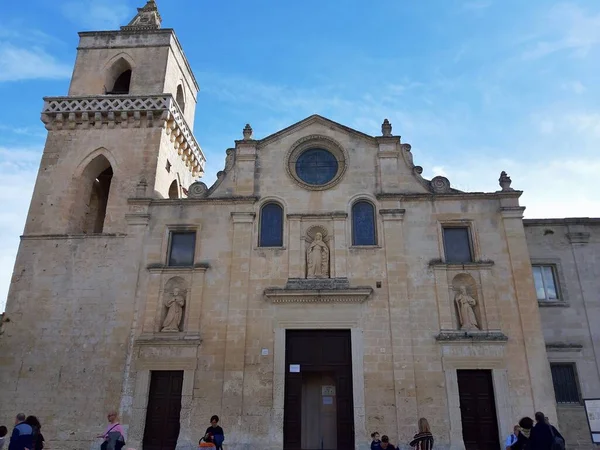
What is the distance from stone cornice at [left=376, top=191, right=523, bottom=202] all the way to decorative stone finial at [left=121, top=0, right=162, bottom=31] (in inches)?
594

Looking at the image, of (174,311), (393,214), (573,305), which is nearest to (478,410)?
(573,305)

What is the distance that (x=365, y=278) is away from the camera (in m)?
17.2

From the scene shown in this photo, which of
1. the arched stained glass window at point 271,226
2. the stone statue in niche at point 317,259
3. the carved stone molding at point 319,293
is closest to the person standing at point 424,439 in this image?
the carved stone molding at point 319,293

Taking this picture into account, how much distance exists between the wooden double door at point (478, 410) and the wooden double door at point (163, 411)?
9.09 meters

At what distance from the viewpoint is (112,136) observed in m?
21.2

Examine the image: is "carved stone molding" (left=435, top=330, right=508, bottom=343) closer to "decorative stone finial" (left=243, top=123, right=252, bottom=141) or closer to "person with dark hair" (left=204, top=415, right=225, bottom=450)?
"person with dark hair" (left=204, top=415, right=225, bottom=450)

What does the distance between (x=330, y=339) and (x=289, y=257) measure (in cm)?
318

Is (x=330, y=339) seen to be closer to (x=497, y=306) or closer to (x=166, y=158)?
(x=497, y=306)

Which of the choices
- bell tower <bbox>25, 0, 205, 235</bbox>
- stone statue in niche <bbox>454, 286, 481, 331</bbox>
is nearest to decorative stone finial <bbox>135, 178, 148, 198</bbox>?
bell tower <bbox>25, 0, 205, 235</bbox>

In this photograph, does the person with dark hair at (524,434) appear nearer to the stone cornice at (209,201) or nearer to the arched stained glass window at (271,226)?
the arched stained glass window at (271,226)

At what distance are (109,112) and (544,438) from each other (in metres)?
19.7

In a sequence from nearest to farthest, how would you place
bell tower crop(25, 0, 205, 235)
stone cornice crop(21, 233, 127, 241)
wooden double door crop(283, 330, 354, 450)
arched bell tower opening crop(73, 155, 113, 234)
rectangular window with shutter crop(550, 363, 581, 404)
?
1. wooden double door crop(283, 330, 354, 450)
2. rectangular window with shutter crop(550, 363, 581, 404)
3. stone cornice crop(21, 233, 127, 241)
4. bell tower crop(25, 0, 205, 235)
5. arched bell tower opening crop(73, 155, 113, 234)

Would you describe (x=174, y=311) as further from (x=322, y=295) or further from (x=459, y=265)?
(x=459, y=265)

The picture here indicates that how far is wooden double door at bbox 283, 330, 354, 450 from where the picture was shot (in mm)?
15633
